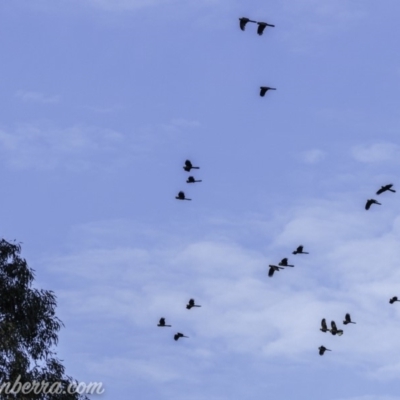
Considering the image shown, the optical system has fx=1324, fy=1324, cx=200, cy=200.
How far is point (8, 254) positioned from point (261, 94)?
1185 cm

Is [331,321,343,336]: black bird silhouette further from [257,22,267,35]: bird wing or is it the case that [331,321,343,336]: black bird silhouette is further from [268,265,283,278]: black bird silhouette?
[257,22,267,35]: bird wing

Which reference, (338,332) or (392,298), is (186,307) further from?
(392,298)

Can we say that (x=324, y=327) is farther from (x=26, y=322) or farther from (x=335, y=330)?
(x=26, y=322)

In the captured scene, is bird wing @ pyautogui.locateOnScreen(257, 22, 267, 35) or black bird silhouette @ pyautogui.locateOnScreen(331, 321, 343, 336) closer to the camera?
bird wing @ pyautogui.locateOnScreen(257, 22, 267, 35)

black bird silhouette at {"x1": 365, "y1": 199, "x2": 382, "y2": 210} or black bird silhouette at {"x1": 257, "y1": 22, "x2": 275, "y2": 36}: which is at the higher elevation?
black bird silhouette at {"x1": 257, "y1": 22, "x2": 275, "y2": 36}

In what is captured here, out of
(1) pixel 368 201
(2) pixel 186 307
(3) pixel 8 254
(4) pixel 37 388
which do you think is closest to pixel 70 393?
(4) pixel 37 388

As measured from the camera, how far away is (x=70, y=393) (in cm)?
3719

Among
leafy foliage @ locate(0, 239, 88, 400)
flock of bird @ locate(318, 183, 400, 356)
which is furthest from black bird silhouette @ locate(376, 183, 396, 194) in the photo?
leafy foliage @ locate(0, 239, 88, 400)

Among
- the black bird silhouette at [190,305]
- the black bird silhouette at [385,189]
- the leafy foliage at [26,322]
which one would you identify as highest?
the black bird silhouette at [385,189]

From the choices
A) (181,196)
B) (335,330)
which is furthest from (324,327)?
(181,196)

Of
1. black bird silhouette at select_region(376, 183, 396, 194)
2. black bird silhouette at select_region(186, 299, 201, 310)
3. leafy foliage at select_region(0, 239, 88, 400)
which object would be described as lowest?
leafy foliage at select_region(0, 239, 88, 400)

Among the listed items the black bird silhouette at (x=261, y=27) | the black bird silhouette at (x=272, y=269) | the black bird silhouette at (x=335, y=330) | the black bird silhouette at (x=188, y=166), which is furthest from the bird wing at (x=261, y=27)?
A: the black bird silhouette at (x=335, y=330)

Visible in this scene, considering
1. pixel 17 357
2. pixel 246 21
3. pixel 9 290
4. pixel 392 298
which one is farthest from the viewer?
pixel 392 298

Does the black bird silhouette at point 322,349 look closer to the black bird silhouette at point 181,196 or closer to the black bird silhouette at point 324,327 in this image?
the black bird silhouette at point 324,327
